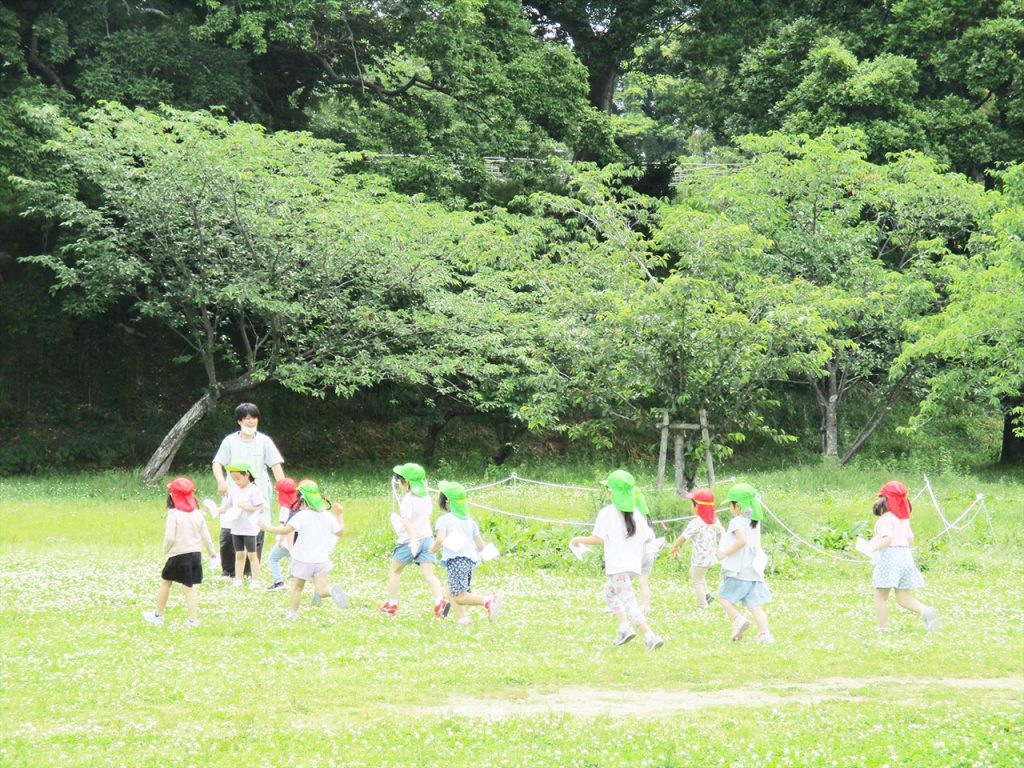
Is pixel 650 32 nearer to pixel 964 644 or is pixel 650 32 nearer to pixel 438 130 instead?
pixel 438 130

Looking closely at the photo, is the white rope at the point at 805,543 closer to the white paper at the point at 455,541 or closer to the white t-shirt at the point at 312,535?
the white paper at the point at 455,541

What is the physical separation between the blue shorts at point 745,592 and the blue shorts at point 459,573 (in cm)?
250

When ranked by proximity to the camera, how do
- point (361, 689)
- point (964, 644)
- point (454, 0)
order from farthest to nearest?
point (454, 0), point (964, 644), point (361, 689)

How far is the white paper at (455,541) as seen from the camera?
11.8 meters

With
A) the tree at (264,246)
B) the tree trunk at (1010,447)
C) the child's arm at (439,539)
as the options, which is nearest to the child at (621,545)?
the child's arm at (439,539)

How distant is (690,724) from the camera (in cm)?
797

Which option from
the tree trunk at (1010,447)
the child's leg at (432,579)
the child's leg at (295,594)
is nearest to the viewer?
the child's leg at (295,594)

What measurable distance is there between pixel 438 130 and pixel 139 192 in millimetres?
9137

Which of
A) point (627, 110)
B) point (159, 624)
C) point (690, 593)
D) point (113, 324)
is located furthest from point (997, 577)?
point (627, 110)

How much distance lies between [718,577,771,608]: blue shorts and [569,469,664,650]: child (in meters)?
0.94

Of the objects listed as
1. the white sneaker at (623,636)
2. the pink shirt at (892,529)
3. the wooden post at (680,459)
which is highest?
the wooden post at (680,459)

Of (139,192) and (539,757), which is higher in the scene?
(139,192)

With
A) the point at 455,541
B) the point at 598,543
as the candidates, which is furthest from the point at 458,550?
the point at 598,543

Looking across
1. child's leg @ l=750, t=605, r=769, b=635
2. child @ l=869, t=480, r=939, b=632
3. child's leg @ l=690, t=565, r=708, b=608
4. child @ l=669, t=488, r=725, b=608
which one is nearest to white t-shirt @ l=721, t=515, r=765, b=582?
child's leg @ l=750, t=605, r=769, b=635
